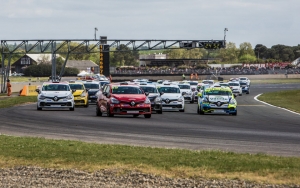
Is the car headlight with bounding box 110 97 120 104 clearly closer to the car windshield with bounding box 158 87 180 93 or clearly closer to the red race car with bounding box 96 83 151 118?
the red race car with bounding box 96 83 151 118

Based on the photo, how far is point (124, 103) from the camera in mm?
34062

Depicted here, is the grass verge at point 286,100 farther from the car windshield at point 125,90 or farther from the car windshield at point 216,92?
the car windshield at point 125,90

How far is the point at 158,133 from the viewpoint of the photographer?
24.4 metres

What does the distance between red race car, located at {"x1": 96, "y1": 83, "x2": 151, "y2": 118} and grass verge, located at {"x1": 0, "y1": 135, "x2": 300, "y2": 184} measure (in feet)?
48.2

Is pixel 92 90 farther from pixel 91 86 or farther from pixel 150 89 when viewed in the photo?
pixel 150 89

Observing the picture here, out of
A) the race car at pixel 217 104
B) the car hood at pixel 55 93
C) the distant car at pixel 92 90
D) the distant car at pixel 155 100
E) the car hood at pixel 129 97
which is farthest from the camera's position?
the distant car at pixel 92 90

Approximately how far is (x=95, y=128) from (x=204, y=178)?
13.0m

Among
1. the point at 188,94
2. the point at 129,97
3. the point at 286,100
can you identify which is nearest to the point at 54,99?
the point at 129,97

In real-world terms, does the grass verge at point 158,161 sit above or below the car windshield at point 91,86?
below

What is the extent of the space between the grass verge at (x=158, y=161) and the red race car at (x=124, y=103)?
14689 millimetres

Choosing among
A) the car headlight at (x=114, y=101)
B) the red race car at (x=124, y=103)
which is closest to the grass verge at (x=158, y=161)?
the red race car at (x=124, y=103)

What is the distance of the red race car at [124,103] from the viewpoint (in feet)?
111

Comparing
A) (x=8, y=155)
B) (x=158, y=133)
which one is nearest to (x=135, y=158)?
(x=8, y=155)

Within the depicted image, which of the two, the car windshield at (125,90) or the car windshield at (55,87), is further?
the car windshield at (55,87)
